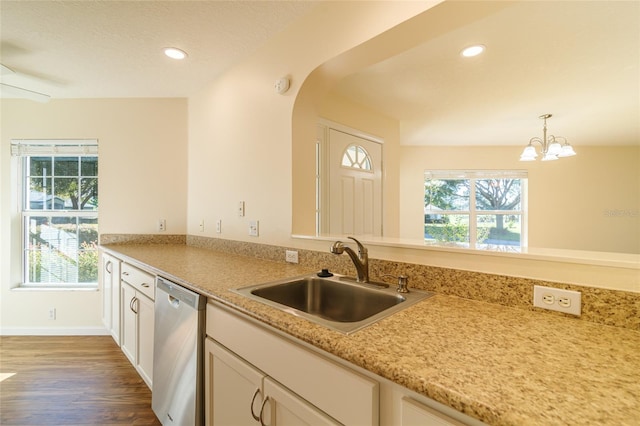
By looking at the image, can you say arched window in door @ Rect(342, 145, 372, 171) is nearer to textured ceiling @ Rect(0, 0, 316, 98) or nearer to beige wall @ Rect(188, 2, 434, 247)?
beige wall @ Rect(188, 2, 434, 247)

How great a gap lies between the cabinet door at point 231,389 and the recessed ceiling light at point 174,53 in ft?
6.70

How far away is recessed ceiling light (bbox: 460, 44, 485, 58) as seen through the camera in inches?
76.6

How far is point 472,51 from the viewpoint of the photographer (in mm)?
2000

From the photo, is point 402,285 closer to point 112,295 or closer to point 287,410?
point 287,410

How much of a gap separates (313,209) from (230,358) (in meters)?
1.05

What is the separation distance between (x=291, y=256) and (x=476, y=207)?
4.32 meters

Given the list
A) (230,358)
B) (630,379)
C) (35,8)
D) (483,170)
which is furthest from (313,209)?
(483,170)

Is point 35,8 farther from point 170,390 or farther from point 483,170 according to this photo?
point 483,170

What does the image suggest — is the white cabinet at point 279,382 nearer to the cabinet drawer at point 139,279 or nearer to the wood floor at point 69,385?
the cabinet drawer at point 139,279

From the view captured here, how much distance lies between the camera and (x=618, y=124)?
11.8 ft

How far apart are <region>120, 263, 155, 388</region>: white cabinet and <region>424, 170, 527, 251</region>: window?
4.41 metres

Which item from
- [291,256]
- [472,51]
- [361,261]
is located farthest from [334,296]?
[472,51]

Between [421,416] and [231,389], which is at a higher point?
[421,416]

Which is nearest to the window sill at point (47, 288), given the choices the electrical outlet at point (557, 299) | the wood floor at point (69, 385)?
the wood floor at point (69, 385)
